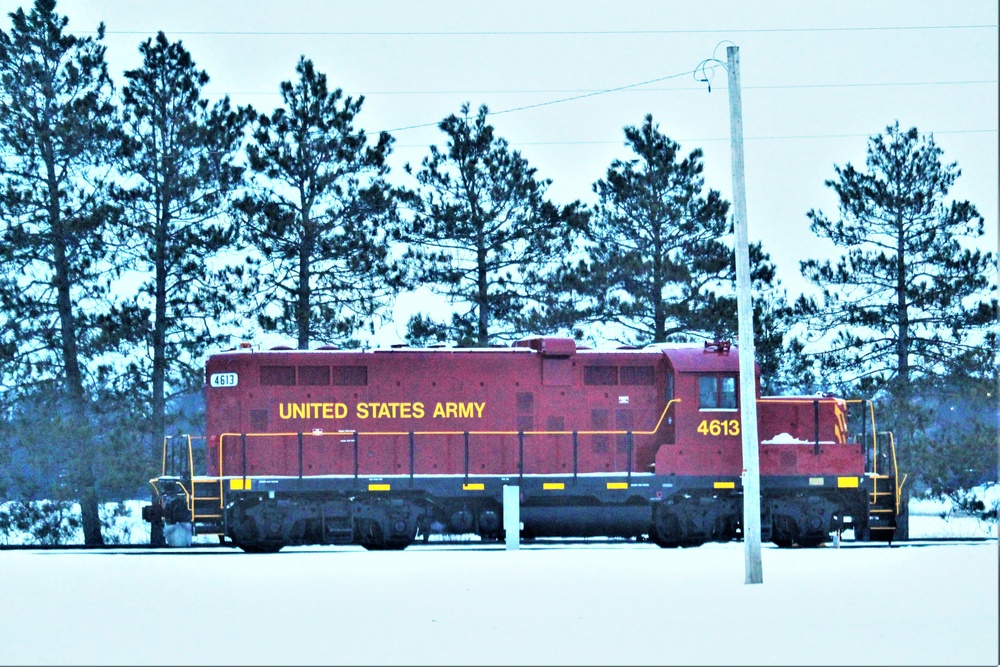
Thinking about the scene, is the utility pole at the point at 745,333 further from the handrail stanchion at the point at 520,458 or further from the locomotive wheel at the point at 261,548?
the locomotive wheel at the point at 261,548

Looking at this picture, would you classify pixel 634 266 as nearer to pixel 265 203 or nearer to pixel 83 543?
pixel 265 203

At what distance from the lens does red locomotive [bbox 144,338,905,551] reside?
20.9 metres

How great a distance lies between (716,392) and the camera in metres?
21.1

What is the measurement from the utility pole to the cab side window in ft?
15.7

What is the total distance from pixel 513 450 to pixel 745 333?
A: 634cm

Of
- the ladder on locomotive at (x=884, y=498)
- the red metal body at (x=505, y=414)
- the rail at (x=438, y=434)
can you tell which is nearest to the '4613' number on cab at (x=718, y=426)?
the red metal body at (x=505, y=414)

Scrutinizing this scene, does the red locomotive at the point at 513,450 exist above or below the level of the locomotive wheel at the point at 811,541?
above

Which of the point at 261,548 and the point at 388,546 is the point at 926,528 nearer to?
the point at 388,546

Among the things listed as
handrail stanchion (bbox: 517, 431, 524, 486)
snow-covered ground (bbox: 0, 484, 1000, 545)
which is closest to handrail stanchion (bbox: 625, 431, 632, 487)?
handrail stanchion (bbox: 517, 431, 524, 486)

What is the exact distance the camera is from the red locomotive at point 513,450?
2089 centimetres

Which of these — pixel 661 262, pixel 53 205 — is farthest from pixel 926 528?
pixel 53 205

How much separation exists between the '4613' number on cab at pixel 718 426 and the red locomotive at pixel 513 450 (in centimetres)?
2

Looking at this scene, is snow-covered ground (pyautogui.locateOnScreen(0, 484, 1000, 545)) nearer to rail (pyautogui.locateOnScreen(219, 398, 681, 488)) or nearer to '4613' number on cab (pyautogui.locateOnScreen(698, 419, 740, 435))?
'4613' number on cab (pyautogui.locateOnScreen(698, 419, 740, 435))

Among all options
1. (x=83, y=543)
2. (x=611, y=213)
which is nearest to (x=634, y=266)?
(x=611, y=213)
